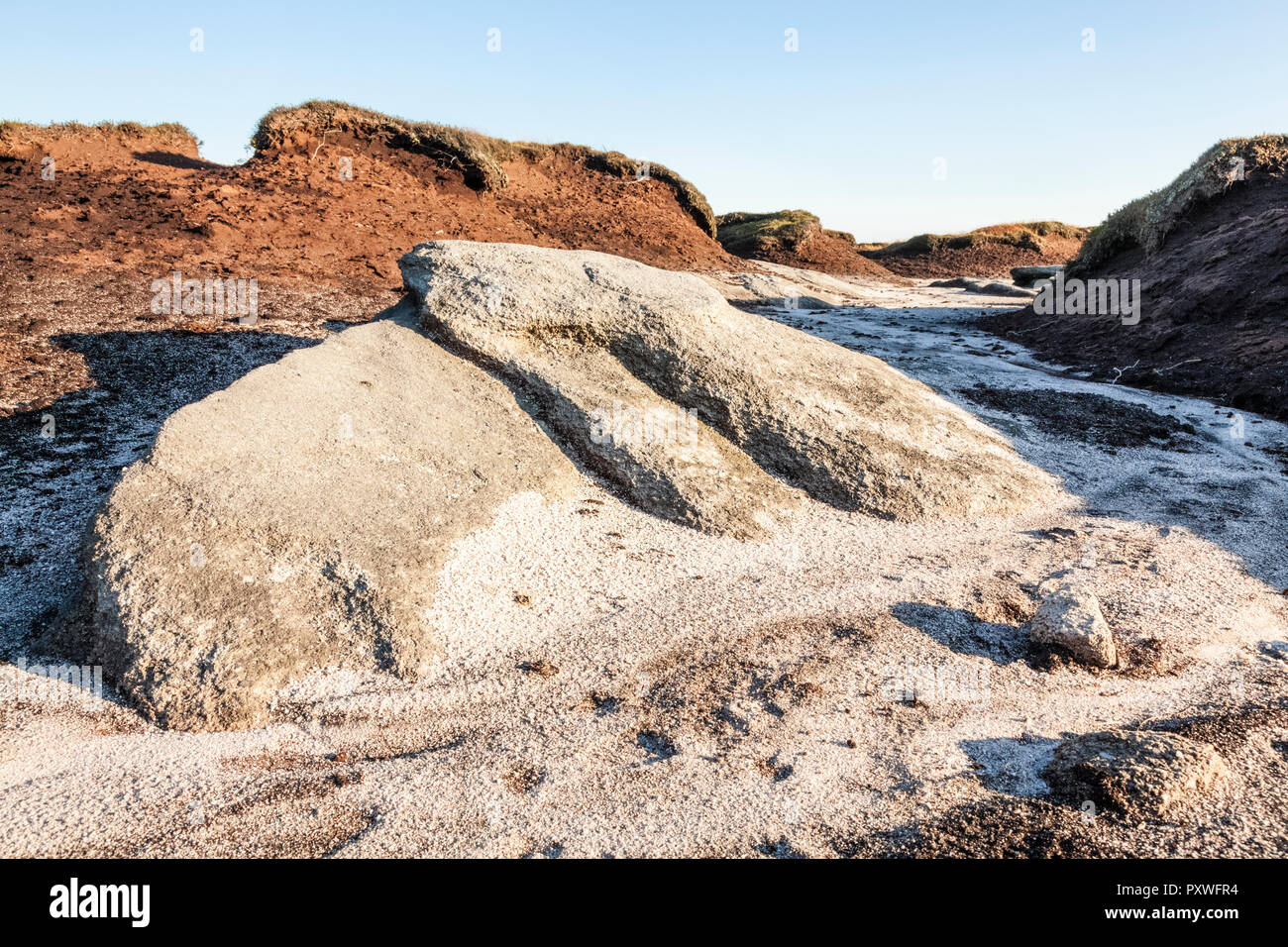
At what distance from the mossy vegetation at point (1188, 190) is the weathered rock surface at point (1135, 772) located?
58.6ft

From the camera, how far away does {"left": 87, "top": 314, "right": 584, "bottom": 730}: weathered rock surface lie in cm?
412

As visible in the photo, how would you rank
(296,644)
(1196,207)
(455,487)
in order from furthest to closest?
(1196,207)
(455,487)
(296,644)

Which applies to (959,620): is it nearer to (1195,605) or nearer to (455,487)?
(1195,605)

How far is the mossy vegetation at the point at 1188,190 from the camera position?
55.2ft

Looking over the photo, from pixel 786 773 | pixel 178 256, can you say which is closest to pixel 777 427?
pixel 786 773

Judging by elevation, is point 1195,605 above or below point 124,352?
below

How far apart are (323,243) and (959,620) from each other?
14.5m

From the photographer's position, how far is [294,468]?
535 cm

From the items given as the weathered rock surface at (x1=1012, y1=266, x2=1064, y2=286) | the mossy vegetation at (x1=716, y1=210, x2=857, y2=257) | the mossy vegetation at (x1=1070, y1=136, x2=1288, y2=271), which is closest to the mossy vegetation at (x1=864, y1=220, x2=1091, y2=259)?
the mossy vegetation at (x1=716, y1=210, x2=857, y2=257)

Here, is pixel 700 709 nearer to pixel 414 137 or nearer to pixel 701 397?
pixel 701 397

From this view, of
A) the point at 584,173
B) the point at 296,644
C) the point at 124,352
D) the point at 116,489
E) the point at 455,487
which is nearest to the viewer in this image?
the point at 296,644

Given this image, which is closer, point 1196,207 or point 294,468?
point 294,468

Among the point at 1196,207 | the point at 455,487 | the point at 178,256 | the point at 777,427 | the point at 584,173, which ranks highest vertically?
the point at 584,173

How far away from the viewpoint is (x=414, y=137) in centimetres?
2003
